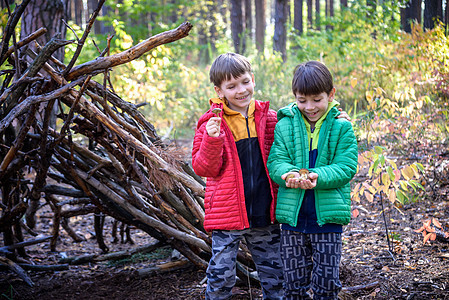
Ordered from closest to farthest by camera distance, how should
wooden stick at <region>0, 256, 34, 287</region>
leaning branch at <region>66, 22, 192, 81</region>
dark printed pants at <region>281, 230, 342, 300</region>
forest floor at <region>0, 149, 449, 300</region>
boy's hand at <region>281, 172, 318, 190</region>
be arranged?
1. boy's hand at <region>281, 172, 318, 190</region>
2. dark printed pants at <region>281, 230, 342, 300</region>
3. leaning branch at <region>66, 22, 192, 81</region>
4. forest floor at <region>0, 149, 449, 300</region>
5. wooden stick at <region>0, 256, 34, 287</region>

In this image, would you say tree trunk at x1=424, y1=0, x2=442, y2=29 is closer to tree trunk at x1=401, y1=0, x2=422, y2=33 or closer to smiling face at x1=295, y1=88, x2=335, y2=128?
tree trunk at x1=401, y1=0, x2=422, y2=33

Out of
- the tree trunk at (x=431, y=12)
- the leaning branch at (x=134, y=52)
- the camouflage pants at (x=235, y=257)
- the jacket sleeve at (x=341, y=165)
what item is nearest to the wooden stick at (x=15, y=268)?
the leaning branch at (x=134, y=52)

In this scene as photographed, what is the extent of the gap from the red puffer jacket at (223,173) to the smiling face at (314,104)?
0.84ft

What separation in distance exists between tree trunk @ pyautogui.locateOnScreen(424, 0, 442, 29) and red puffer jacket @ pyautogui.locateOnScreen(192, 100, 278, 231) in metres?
5.14

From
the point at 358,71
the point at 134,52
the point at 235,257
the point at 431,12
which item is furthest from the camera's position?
the point at 358,71

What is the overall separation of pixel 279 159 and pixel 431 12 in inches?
222

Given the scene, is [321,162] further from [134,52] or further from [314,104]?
[134,52]

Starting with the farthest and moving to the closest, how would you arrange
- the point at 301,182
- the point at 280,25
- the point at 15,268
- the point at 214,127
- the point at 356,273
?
the point at 280,25, the point at 15,268, the point at 356,273, the point at 214,127, the point at 301,182

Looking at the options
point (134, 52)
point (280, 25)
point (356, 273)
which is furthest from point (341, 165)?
point (280, 25)

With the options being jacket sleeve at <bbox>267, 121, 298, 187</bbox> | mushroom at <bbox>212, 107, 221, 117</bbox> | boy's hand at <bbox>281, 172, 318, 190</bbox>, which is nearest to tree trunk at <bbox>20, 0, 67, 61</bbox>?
mushroom at <bbox>212, 107, 221, 117</bbox>

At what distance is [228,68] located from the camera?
7.27ft

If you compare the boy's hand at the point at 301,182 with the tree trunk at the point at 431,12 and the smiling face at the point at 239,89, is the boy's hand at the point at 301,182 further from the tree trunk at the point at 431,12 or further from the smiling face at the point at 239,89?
the tree trunk at the point at 431,12

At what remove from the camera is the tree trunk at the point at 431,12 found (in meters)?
6.19

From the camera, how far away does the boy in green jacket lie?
2043mm
